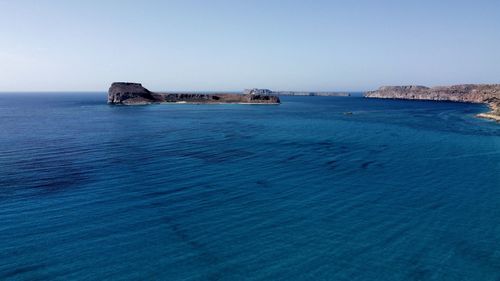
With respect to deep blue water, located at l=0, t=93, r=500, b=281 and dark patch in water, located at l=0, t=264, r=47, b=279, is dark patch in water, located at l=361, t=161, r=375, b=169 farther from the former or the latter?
dark patch in water, located at l=0, t=264, r=47, b=279

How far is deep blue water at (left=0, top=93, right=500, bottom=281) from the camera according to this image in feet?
65.2

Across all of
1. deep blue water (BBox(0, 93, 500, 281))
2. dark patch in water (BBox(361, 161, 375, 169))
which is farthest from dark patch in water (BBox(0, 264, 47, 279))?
dark patch in water (BBox(361, 161, 375, 169))

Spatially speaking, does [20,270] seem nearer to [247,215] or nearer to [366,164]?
[247,215]

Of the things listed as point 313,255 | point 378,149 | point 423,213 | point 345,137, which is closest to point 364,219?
point 423,213

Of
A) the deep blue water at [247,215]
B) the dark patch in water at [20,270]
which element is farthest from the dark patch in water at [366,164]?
the dark patch in water at [20,270]

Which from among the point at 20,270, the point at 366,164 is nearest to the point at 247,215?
the point at 20,270

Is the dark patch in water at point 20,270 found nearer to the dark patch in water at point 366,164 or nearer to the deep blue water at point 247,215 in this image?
the deep blue water at point 247,215

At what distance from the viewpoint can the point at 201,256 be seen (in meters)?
20.8

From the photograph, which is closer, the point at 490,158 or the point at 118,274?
the point at 118,274

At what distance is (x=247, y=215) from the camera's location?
27.4m

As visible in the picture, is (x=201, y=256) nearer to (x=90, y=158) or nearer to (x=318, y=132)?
(x=90, y=158)

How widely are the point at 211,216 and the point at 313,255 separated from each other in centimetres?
903

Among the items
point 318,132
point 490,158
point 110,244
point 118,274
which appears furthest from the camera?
point 318,132

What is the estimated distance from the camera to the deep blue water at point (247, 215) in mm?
19859
